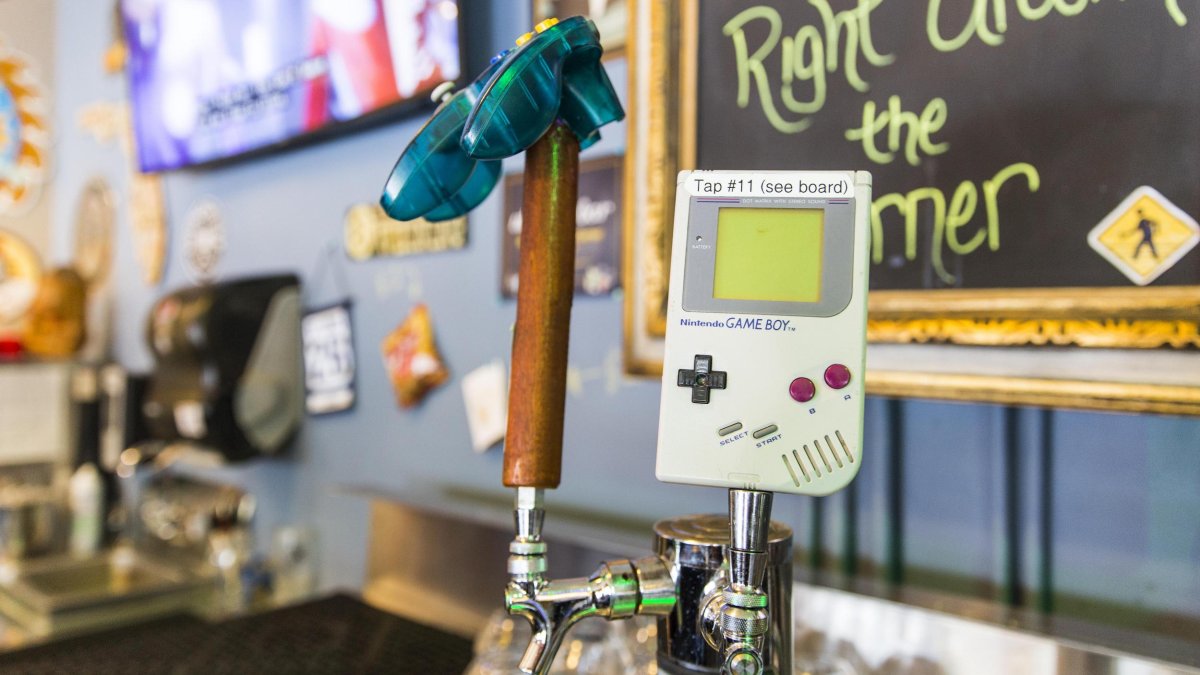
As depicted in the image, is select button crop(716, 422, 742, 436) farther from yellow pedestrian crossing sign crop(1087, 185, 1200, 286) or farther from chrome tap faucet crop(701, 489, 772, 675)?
yellow pedestrian crossing sign crop(1087, 185, 1200, 286)

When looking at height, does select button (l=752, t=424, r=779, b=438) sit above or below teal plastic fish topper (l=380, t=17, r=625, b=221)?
below

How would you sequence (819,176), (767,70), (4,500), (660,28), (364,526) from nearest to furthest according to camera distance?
1. (819,176)
2. (767,70)
3. (660,28)
4. (364,526)
5. (4,500)

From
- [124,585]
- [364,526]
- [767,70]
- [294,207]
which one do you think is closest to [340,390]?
[364,526]

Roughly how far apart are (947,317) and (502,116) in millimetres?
567

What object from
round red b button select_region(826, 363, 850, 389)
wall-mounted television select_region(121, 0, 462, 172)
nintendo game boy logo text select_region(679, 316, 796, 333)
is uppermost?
wall-mounted television select_region(121, 0, 462, 172)

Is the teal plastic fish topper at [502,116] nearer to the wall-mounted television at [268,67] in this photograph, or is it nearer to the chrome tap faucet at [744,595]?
the chrome tap faucet at [744,595]

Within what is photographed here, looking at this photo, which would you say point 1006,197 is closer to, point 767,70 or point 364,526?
point 767,70

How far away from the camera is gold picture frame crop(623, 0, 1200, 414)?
80cm

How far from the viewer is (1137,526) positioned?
2.86ft

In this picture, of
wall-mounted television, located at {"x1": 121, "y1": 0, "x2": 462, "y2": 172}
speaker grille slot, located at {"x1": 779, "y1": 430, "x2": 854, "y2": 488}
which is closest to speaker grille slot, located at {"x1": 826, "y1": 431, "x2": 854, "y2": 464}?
speaker grille slot, located at {"x1": 779, "y1": 430, "x2": 854, "y2": 488}

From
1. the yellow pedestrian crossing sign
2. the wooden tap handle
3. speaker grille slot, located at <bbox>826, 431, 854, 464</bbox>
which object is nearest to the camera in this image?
speaker grille slot, located at <bbox>826, 431, 854, 464</bbox>

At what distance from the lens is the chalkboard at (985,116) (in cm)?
81

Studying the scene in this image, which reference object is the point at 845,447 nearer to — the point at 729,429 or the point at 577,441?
the point at 729,429

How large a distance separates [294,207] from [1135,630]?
1809mm
